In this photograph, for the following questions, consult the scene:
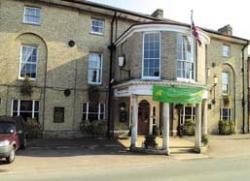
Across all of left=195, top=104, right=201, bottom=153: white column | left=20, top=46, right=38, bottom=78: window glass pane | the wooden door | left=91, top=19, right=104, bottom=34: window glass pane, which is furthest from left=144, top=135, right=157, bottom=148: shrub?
left=91, top=19, right=104, bottom=34: window glass pane

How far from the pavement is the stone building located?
214 centimetres

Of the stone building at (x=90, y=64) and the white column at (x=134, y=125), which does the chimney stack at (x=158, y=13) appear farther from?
the white column at (x=134, y=125)

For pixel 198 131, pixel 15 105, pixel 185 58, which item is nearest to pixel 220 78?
pixel 185 58

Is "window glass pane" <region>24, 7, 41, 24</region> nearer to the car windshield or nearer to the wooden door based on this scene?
the car windshield

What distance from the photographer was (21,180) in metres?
11.8

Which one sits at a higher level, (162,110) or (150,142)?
(162,110)

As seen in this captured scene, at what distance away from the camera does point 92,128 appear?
Result: 24703 millimetres

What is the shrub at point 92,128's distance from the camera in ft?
80.9

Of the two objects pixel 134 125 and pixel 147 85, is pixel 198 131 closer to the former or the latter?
pixel 134 125

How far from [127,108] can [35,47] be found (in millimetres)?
7518

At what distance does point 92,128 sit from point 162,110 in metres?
4.80

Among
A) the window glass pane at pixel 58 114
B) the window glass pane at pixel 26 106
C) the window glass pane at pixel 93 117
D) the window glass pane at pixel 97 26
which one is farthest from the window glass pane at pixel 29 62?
the window glass pane at pixel 93 117

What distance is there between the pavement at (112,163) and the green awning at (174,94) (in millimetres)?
2865

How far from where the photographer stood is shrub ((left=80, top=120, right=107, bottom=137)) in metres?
24.7
